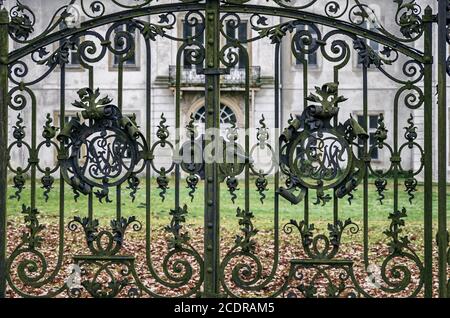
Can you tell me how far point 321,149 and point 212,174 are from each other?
80 centimetres

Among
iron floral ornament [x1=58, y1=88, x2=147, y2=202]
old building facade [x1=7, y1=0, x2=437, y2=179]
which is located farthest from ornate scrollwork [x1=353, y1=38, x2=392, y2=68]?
old building facade [x1=7, y1=0, x2=437, y2=179]

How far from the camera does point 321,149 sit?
429 centimetres

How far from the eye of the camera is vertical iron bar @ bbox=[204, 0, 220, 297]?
421 cm

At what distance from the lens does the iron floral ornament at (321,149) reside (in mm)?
4211

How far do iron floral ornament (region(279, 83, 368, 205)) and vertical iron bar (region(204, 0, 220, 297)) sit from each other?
1.59 ft

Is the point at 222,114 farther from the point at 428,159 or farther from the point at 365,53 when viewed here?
the point at 428,159

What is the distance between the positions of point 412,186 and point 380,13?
12873mm

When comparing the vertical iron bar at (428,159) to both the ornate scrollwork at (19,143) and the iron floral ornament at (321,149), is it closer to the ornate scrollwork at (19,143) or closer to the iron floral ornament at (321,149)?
the iron floral ornament at (321,149)

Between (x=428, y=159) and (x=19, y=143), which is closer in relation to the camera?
(x=428, y=159)

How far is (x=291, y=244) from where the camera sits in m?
9.20

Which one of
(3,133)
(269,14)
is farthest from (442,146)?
(3,133)

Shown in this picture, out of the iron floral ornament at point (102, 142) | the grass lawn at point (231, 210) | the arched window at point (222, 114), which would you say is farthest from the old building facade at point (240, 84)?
the iron floral ornament at point (102, 142)

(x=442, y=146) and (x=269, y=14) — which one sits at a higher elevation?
(x=269, y=14)
